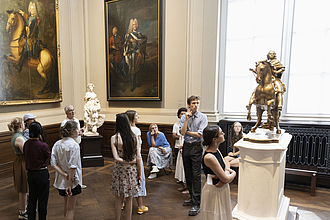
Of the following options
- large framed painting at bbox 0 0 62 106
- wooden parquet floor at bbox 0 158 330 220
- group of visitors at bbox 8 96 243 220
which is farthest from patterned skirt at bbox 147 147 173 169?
large framed painting at bbox 0 0 62 106

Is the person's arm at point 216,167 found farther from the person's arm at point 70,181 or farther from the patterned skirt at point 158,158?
the patterned skirt at point 158,158

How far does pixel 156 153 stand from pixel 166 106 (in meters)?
1.73

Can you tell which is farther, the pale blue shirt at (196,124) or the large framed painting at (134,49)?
the large framed painting at (134,49)

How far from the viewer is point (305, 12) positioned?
5445 millimetres

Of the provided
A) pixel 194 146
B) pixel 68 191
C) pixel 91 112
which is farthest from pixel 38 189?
pixel 91 112

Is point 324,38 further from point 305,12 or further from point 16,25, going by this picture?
point 16,25

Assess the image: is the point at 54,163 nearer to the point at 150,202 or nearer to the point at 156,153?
the point at 150,202

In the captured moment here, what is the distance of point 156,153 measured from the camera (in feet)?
18.7

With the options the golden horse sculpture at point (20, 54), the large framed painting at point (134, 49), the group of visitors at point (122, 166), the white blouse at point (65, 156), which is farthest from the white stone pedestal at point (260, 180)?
the golden horse sculpture at point (20, 54)

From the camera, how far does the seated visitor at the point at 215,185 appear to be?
242 cm

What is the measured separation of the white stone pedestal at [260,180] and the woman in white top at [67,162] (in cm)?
212

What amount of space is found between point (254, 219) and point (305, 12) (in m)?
5.10

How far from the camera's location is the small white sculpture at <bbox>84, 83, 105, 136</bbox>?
6.38m

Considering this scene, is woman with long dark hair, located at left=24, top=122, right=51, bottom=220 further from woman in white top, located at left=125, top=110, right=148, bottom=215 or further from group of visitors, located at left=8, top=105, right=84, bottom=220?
woman in white top, located at left=125, top=110, right=148, bottom=215
